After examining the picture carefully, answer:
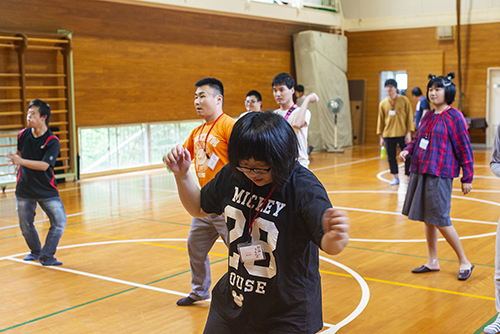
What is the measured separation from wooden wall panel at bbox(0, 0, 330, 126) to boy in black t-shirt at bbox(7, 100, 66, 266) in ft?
19.8

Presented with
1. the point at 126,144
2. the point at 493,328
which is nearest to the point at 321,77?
the point at 126,144

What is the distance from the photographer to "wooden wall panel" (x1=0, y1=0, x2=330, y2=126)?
11805 mm

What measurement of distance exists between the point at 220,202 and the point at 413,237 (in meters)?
4.67

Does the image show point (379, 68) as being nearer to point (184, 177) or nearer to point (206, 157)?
point (206, 157)

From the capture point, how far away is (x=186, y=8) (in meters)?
13.9

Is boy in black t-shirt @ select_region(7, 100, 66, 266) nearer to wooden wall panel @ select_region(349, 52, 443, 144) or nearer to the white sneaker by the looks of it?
the white sneaker

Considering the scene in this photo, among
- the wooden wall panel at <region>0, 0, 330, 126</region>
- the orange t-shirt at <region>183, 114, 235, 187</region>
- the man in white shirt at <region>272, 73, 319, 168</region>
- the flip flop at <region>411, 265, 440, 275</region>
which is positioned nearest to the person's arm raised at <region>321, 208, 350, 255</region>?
the orange t-shirt at <region>183, 114, 235, 187</region>

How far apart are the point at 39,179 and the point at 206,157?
228cm

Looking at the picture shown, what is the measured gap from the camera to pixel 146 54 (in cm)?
1334

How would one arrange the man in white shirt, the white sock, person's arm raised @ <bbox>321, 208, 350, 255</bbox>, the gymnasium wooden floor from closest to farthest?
person's arm raised @ <bbox>321, 208, 350, 255</bbox>, the white sock, the gymnasium wooden floor, the man in white shirt

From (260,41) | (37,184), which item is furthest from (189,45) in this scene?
(37,184)

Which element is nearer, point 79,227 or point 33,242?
point 33,242

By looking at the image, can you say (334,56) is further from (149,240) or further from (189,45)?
(149,240)

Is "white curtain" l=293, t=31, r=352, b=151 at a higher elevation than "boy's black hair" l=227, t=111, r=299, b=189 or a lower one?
higher
